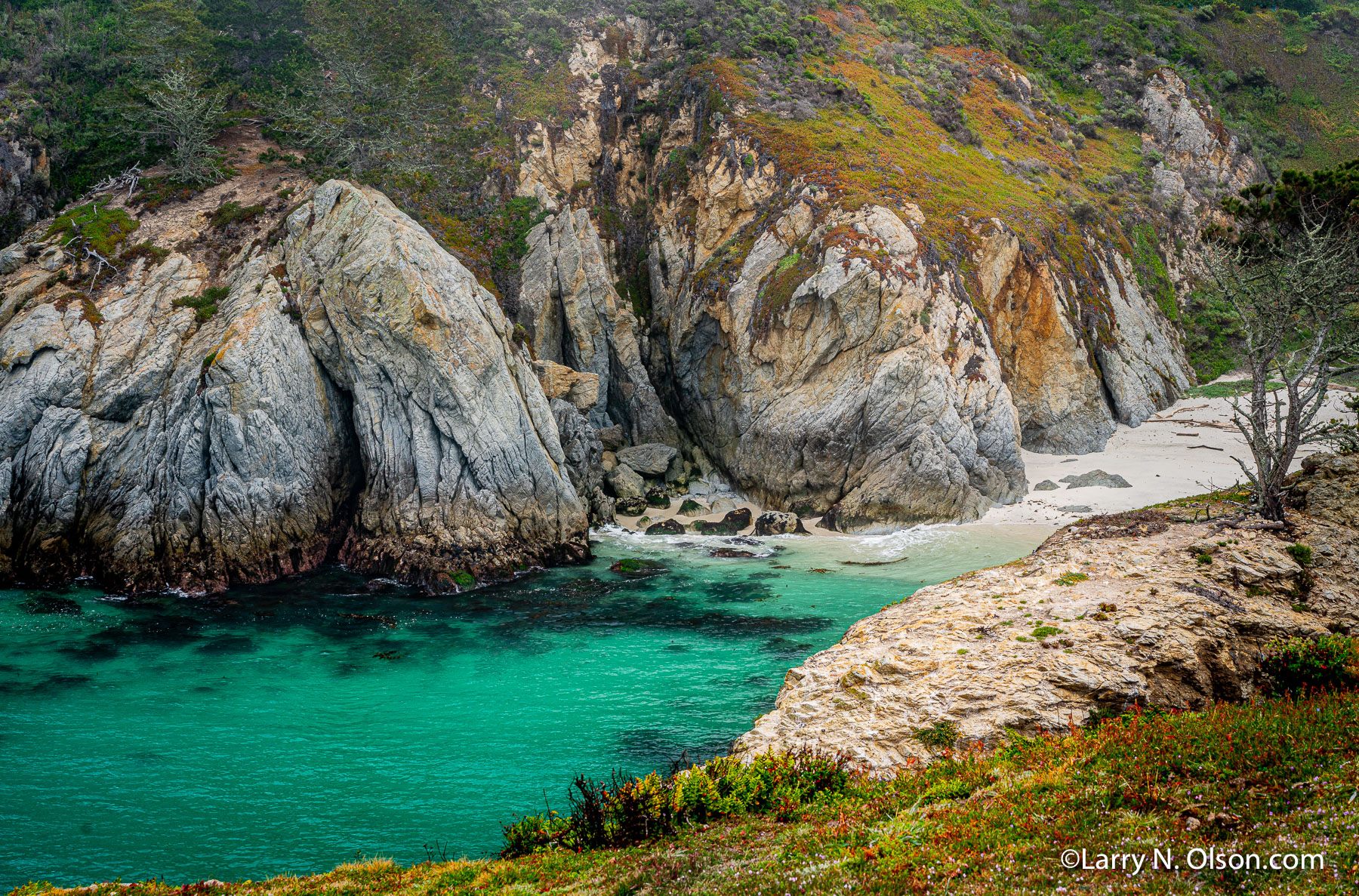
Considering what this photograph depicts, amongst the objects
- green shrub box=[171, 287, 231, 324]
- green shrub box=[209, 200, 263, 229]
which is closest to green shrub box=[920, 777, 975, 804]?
green shrub box=[171, 287, 231, 324]

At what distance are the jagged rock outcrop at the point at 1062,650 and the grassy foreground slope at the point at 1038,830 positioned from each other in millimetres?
1186

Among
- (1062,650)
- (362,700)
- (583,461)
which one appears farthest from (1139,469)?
(362,700)

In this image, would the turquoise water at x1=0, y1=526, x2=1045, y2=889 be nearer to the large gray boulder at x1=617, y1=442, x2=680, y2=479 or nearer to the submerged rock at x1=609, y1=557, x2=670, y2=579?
the submerged rock at x1=609, y1=557, x2=670, y2=579

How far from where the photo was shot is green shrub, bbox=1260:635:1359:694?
33.8ft

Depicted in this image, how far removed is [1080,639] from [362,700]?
16664mm

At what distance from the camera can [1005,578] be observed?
17.3 meters

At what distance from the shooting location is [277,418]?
100 feet

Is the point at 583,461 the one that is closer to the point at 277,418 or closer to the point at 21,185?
the point at 277,418

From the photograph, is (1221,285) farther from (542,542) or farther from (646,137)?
(646,137)

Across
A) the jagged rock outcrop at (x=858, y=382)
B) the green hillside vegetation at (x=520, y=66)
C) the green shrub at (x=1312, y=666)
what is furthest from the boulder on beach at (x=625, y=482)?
the green shrub at (x=1312, y=666)

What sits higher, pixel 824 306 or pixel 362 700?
pixel 824 306

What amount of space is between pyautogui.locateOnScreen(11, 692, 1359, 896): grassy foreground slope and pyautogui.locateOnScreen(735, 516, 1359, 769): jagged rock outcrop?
1.19m

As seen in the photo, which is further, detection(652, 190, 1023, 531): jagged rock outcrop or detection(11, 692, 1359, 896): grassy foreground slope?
detection(652, 190, 1023, 531): jagged rock outcrop

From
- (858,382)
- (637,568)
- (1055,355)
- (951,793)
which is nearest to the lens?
(951,793)
